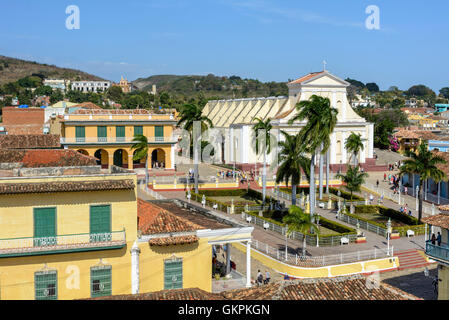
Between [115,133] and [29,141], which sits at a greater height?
[115,133]

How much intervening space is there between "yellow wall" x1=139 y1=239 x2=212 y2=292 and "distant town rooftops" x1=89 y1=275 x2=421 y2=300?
5.33m

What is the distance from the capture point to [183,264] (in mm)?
20750

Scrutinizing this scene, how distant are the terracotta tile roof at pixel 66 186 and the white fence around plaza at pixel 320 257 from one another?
35.4ft

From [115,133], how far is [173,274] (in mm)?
36808

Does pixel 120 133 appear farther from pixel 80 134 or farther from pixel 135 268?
pixel 135 268

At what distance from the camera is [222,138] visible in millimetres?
71375

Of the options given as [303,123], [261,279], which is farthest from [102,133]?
[261,279]

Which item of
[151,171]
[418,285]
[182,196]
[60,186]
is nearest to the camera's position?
[60,186]

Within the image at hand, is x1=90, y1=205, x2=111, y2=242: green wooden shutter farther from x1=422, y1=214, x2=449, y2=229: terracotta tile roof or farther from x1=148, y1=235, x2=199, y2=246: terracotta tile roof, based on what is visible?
x1=422, y1=214, x2=449, y2=229: terracotta tile roof

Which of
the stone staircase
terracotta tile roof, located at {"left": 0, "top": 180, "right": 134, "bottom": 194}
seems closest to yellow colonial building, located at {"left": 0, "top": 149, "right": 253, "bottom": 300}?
terracotta tile roof, located at {"left": 0, "top": 180, "right": 134, "bottom": 194}

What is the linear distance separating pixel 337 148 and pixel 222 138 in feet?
51.3
